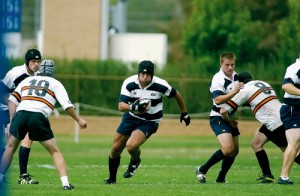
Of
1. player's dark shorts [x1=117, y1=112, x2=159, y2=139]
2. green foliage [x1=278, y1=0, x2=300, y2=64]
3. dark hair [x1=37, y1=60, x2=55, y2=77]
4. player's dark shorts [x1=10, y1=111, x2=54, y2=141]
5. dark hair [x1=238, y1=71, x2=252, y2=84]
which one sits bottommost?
green foliage [x1=278, y1=0, x2=300, y2=64]

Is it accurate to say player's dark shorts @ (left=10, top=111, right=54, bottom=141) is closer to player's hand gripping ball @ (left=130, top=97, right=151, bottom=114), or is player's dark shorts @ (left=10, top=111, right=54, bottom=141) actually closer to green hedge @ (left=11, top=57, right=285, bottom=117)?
player's hand gripping ball @ (left=130, top=97, right=151, bottom=114)

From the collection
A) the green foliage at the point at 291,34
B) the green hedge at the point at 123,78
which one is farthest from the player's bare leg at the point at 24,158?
the green hedge at the point at 123,78

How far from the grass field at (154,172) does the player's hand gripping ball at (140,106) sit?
1284 millimetres

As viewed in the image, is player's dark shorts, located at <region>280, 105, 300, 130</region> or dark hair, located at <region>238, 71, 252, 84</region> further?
dark hair, located at <region>238, 71, 252, 84</region>

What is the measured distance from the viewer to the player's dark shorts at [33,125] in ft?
49.3

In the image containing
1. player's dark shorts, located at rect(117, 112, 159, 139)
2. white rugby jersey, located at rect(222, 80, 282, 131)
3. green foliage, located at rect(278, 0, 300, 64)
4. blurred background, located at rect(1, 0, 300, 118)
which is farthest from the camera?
blurred background, located at rect(1, 0, 300, 118)

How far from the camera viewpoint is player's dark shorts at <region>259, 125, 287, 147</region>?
17.4m

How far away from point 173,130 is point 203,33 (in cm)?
586

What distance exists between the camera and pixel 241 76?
17188mm

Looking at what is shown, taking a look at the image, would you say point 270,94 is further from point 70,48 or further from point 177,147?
point 70,48

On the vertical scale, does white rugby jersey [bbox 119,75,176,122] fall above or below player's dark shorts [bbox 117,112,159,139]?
above

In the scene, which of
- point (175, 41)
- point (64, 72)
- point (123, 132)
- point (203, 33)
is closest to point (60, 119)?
point (64, 72)

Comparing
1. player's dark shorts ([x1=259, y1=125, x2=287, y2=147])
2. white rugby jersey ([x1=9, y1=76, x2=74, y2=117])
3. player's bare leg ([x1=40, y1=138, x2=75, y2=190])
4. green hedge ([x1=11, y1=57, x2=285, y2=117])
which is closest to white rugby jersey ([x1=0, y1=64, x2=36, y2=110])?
white rugby jersey ([x1=9, y1=76, x2=74, y2=117])

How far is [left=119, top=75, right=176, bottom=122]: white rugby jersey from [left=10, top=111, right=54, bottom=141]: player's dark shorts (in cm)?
210
